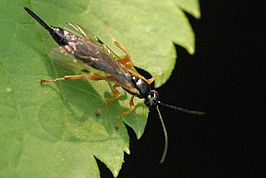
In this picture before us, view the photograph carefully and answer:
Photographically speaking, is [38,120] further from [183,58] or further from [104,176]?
[183,58]

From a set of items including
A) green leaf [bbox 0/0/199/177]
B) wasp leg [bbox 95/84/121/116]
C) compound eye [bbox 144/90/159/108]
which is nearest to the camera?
green leaf [bbox 0/0/199/177]

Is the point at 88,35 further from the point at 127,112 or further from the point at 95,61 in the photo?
the point at 127,112

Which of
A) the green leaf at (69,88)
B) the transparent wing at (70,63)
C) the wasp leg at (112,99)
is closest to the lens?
the green leaf at (69,88)

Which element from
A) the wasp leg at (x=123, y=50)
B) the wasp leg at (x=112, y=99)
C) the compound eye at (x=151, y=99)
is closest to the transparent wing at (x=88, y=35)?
the wasp leg at (x=123, y=50)

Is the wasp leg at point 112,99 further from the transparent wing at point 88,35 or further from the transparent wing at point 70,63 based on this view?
the transparent wing at point 88,35

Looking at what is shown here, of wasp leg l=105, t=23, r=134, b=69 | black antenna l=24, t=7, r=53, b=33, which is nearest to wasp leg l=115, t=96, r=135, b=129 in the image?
wasp leg l=105, t=23, r=134, b=69

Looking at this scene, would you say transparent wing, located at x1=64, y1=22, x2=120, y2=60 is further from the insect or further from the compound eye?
the compound eye

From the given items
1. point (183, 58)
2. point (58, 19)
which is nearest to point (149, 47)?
point (58, 19)
